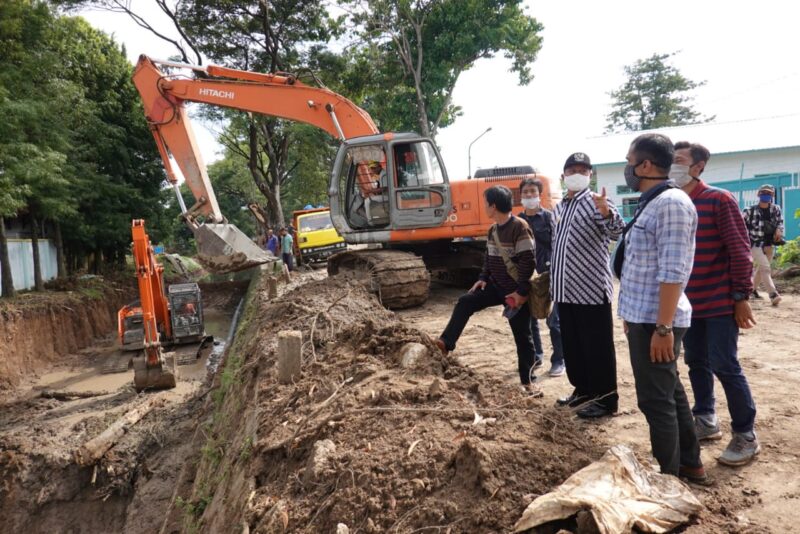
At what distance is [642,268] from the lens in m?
2.59

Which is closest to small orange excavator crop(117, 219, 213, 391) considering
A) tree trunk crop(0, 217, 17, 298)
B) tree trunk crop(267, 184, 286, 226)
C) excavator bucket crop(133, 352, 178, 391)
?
excavator bucket crop(133, 352, 178, 391)

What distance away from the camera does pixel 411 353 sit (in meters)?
3.99

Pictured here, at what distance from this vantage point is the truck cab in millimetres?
18656

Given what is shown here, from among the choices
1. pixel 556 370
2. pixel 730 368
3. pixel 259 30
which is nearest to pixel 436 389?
pixel 730 368

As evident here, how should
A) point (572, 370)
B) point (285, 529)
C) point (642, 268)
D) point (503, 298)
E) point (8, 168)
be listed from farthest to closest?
point (8, 168) < point (503, 298) < point (572, 370) < point (642, 268) < point (285, 529)

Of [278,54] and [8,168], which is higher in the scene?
[278,54]

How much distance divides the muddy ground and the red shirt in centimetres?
94

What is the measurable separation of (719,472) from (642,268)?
1295 millimetres

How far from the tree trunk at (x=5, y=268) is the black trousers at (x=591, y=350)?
1215cm

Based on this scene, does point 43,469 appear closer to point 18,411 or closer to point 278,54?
point 18,411

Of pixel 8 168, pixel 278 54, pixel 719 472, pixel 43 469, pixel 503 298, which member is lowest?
pixel 43 469

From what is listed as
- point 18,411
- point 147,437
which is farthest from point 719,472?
point 18,411

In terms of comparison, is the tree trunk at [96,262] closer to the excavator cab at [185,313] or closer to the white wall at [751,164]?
the excavator cab at [185,313]

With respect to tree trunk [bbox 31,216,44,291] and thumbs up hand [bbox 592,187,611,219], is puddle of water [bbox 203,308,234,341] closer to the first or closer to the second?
tree trunk [bbox 31,216,44,291]
